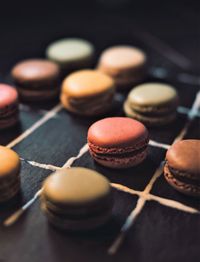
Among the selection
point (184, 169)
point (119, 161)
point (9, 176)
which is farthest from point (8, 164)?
point (184, 169)

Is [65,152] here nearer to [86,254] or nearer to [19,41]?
[86,254]

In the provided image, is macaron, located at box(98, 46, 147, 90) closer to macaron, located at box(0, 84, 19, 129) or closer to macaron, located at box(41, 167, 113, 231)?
macaron, located at box(0, 84, 19, 129)

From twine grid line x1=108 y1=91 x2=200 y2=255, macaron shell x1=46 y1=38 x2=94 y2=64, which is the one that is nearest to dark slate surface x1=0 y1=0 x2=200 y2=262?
twine grid line x1=108 y1=91 x2=200 y2=255

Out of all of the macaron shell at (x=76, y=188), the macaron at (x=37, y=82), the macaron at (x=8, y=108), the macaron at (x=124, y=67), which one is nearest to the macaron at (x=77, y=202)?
the macaron shell at (x=76, y=188)

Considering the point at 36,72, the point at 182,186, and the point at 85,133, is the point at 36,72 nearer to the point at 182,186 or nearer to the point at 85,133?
the point at 85,133

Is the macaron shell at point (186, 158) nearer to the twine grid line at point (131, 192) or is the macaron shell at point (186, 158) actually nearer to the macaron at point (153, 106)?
the twine grid line at point (131, 192)
